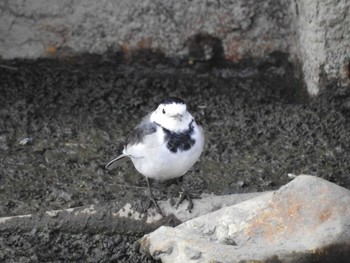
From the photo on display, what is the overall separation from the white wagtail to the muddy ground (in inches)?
13.9

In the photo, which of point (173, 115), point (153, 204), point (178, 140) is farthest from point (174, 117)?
point (153, 204)

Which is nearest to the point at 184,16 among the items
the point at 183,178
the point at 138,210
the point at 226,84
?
the point at 226,84

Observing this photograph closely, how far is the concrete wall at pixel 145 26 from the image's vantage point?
5.34 metres

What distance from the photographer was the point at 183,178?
15.1 feet

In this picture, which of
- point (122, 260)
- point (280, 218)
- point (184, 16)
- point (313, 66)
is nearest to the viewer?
point (280, 218)

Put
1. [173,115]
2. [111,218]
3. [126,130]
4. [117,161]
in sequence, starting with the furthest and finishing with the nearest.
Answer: [126,130], [117,161], [173,115], [111,218]

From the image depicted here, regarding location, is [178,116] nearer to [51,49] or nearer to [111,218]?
[111,218]

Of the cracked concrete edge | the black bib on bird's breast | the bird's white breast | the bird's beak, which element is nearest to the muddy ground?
the cracked concrete edge

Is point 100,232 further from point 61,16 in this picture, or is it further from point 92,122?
point 61,16

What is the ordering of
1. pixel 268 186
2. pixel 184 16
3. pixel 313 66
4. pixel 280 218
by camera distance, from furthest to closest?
pixel 184 16 → pixel 313 66 → pixel 268 186 → pixel 280 218

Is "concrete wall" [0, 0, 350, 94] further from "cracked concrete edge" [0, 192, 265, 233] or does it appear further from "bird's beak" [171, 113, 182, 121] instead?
"cracked concrete edge" [0, 192, 265, 233]

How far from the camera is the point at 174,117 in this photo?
3.97 meters

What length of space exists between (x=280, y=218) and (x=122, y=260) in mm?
781

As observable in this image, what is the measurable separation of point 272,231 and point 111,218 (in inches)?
31.9
